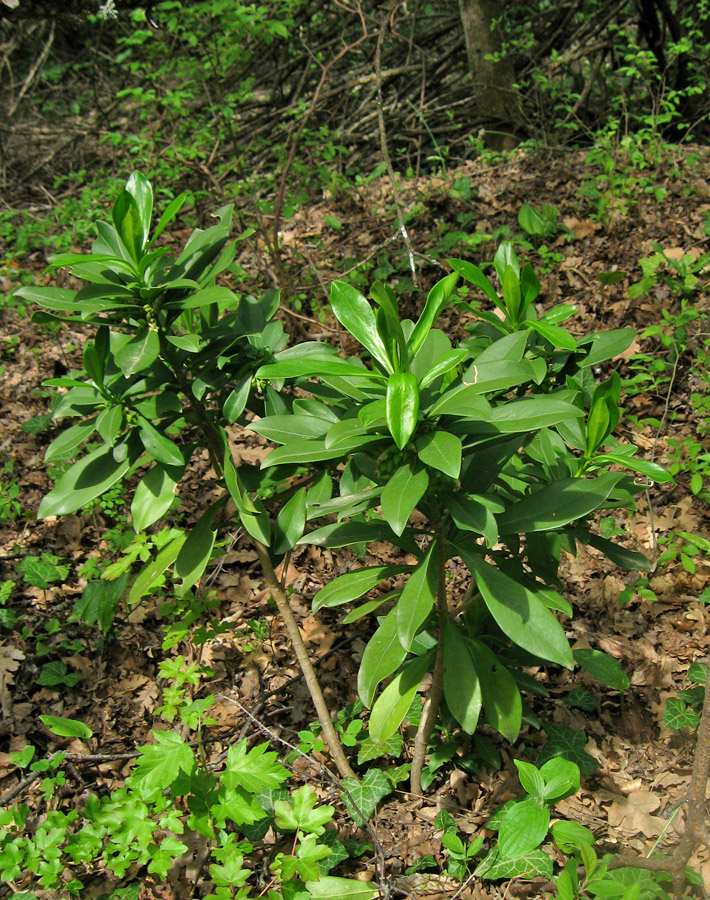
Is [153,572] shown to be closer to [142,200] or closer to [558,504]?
[142,200]

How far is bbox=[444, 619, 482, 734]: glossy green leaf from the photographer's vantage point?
185 centimetres

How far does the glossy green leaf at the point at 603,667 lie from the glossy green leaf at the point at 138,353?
168cm

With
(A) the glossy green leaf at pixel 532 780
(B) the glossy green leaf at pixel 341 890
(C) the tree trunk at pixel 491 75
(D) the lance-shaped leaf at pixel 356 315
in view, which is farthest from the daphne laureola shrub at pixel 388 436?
(C) the tree trunk at pixel 491 75

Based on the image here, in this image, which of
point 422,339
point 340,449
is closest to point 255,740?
point 340,449

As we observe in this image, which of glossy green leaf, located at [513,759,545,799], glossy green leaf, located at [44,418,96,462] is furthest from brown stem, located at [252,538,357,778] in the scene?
glossy green leaf, located at [513,759,545,799]

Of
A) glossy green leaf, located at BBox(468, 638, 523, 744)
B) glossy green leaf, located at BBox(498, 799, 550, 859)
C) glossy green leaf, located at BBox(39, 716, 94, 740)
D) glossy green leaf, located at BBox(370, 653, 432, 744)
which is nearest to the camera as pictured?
glossy green leaf, located at BBox(498, 799, 550, 859)

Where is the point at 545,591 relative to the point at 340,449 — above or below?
below

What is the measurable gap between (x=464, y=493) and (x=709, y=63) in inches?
230

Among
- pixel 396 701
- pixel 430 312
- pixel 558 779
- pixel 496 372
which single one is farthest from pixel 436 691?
pixel 430 312

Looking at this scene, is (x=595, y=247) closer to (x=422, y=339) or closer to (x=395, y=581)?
(x=395, y=581)

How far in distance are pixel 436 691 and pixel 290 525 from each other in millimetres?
688

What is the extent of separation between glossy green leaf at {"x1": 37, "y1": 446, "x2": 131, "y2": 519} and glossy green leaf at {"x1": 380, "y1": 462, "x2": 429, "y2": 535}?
0.86 m

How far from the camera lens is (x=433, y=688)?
2.10 m

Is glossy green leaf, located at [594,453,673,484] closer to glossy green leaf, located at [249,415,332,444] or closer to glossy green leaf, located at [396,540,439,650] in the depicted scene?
glossy green leaf, located at [396,540,439,650]
